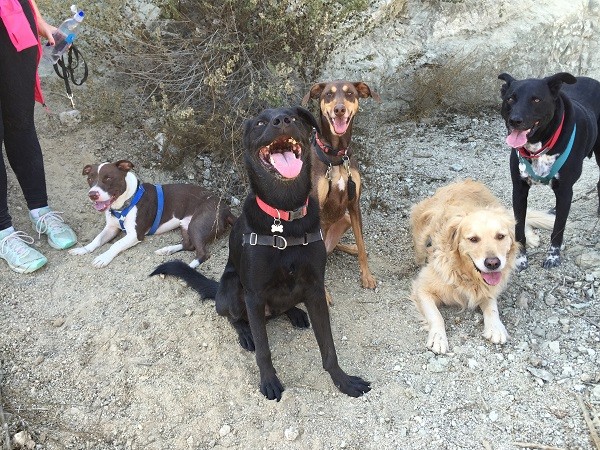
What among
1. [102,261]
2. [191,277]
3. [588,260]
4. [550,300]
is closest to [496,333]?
[550,300]

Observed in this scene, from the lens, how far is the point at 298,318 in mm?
3756

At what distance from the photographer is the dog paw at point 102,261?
4.30 metres

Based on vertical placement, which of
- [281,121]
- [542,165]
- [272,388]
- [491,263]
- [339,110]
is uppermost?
[281,121]

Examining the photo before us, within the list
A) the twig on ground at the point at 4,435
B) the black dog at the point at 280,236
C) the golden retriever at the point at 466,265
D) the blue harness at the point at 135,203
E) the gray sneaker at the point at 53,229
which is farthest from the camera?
the blue harness at the point at 135,203

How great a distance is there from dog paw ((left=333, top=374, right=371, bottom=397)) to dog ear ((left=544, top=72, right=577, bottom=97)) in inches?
95.3

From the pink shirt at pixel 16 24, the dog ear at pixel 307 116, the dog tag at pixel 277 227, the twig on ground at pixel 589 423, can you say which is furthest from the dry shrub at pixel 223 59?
the twig on ground at pixel 589 423

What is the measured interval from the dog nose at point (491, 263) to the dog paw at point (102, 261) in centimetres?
287

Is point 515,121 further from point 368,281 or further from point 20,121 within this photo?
point 20,121

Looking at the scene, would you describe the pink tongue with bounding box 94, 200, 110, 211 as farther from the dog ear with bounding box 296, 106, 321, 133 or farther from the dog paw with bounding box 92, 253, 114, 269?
the dog ear with bounding box 296, 106, 321, 133

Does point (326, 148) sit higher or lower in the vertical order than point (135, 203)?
higher

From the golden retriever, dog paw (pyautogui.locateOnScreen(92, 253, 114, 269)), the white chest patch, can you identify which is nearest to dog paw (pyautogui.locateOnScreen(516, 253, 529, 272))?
the golden retriever

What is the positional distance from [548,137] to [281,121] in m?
2.19

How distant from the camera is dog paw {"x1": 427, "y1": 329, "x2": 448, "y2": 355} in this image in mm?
3492

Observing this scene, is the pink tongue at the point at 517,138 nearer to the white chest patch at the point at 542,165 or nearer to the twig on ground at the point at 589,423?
the white chest patch at the point at 542,165
